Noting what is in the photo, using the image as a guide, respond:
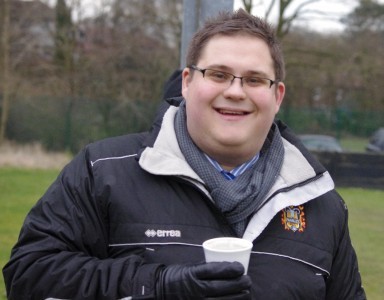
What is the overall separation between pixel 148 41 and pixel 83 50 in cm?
270

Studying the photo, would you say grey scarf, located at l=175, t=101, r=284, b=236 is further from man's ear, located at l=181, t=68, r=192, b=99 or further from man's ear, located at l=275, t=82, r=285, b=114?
man's ear, located at l=275, t=82, r=285, b=114

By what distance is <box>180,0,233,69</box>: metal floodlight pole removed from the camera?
3.48 metres

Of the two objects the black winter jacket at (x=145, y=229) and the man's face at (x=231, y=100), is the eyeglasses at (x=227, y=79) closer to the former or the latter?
the man's face at (x=231, y=100)

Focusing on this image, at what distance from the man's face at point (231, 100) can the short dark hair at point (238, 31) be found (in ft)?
0.08

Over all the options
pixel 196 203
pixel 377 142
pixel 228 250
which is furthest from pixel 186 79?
pixel 377 142

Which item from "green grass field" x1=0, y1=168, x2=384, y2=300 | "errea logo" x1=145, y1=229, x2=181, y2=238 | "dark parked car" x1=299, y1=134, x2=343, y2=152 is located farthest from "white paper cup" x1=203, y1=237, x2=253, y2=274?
"dark parked car" x1=299, y1=134, x2=343, y2=152

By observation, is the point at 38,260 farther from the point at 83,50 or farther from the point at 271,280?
the point at 83,50

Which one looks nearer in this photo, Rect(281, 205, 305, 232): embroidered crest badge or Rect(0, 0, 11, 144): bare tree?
Rect(281, 205, 305, 232): embroidered crest badge

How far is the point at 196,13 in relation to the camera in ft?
11.7

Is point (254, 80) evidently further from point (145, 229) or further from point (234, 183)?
point (145, 229)

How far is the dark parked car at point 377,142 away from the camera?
18922mm

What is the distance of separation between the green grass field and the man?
3507 mm

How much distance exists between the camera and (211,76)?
2.16m

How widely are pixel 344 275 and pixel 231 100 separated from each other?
31.0 inches
